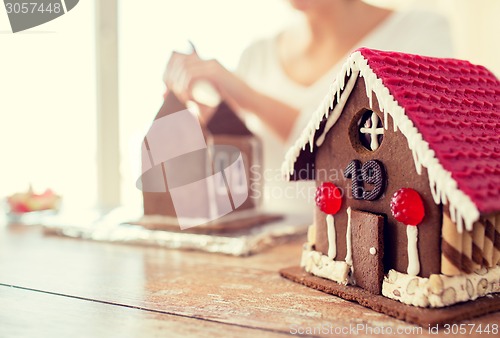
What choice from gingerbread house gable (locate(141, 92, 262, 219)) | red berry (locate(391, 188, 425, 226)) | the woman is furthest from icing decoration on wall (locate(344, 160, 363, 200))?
the woman

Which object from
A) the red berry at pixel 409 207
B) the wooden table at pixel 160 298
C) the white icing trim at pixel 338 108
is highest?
the white icing trim at pixel 338 108

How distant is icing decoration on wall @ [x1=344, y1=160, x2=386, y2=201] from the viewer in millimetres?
900

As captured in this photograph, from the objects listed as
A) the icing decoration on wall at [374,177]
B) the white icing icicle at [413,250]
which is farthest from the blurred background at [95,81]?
the white icing icicle at [413,250]

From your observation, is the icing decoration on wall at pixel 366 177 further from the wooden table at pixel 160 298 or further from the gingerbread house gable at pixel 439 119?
the wooden table at pixel 160 298

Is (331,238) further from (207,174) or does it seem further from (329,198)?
(207,174)

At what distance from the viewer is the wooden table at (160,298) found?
792 millimetres

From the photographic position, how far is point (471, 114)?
905mm

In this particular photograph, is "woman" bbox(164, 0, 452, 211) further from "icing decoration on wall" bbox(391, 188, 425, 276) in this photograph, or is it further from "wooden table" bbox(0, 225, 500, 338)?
"icing decoration on wall" bbox(391, 188, 425, 276)

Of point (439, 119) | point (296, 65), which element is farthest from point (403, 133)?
point (296, 65)

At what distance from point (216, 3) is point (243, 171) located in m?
0.81

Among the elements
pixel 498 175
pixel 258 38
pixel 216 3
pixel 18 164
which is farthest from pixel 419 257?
pixel 18 164

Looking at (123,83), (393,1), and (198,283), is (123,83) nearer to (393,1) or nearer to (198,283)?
(393,1)

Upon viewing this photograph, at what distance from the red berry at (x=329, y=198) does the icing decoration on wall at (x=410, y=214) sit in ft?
0.48

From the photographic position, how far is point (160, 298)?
942 millimetres
